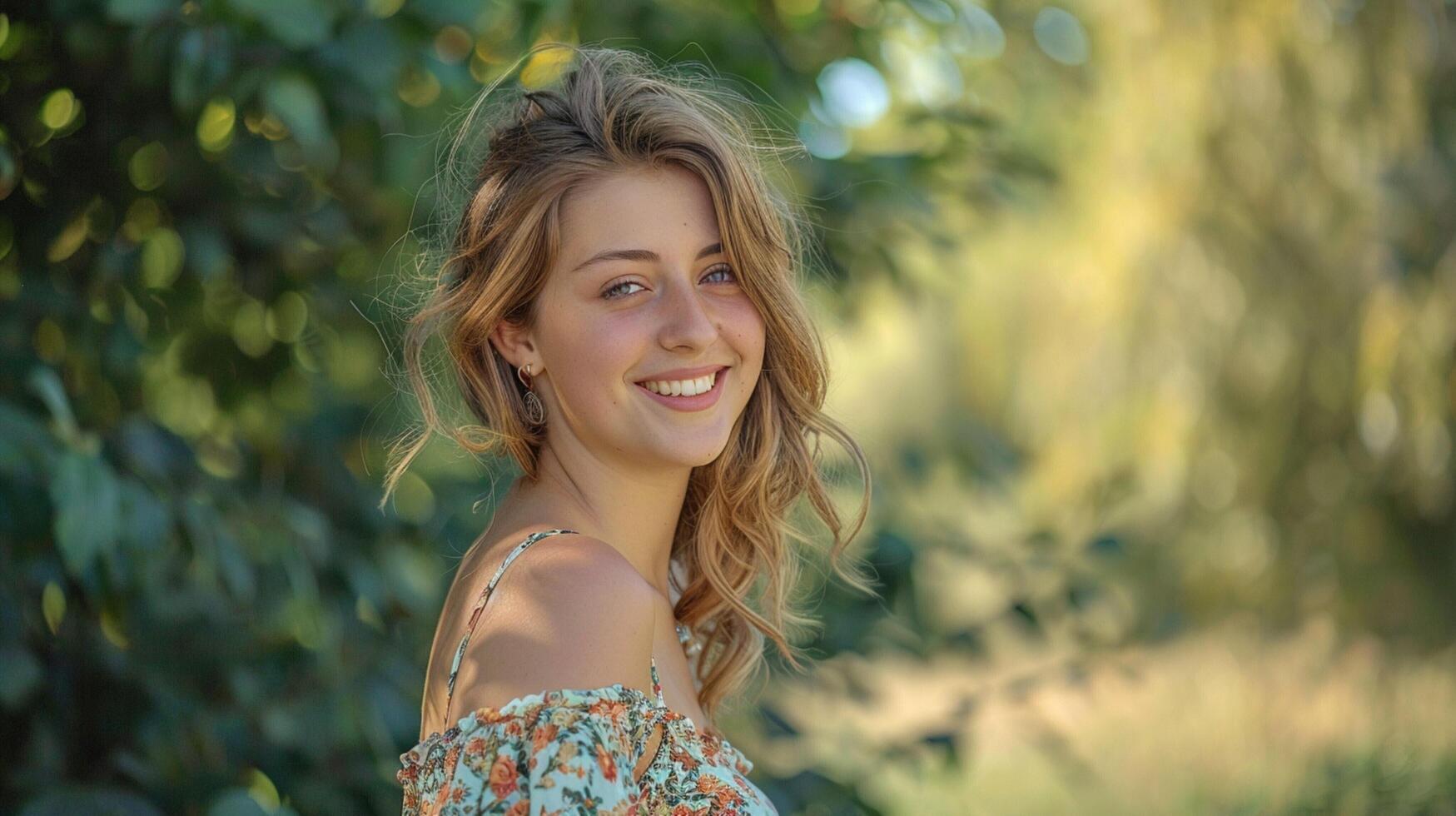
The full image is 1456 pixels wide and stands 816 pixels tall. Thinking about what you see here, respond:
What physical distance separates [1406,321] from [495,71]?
3.97m

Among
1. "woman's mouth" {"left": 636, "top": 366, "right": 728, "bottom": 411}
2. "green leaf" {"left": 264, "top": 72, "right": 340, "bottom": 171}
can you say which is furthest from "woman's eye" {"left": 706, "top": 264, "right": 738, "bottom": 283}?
"green leaf" {"left": 264, "top": 72, "right": 340, "bottom": 171}

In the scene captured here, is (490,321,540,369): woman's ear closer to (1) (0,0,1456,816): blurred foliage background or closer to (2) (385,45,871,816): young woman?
(2) (385,45,871,816): young woman

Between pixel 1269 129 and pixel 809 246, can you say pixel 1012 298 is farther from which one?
pixel 809 246

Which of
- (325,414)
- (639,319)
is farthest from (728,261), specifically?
(325,414)

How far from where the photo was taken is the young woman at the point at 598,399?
4.11ft

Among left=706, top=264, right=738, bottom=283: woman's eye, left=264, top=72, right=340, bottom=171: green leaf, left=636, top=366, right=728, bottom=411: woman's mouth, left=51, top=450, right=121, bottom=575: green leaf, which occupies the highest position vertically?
left=264, top=72, right=340, bottom=171: green leaf

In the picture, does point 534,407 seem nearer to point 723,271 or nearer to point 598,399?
point 598,399

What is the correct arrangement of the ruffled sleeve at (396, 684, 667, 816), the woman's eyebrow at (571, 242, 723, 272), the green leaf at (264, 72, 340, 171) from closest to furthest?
the ruffled sleeve at (396, 684, 667, 816), the woman's eyebrow at (571, 242, 723, 272), the green leaf at (264, 72, 340, 171)

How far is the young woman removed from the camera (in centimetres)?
125

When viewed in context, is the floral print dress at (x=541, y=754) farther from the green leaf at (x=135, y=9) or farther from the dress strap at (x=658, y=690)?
the green leaf at (x=135, y=9)

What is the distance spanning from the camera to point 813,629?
7.86 feet

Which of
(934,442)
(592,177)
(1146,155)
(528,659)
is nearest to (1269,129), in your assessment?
(1146,155)

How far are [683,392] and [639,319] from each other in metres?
0.10

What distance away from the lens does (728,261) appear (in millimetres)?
1545
